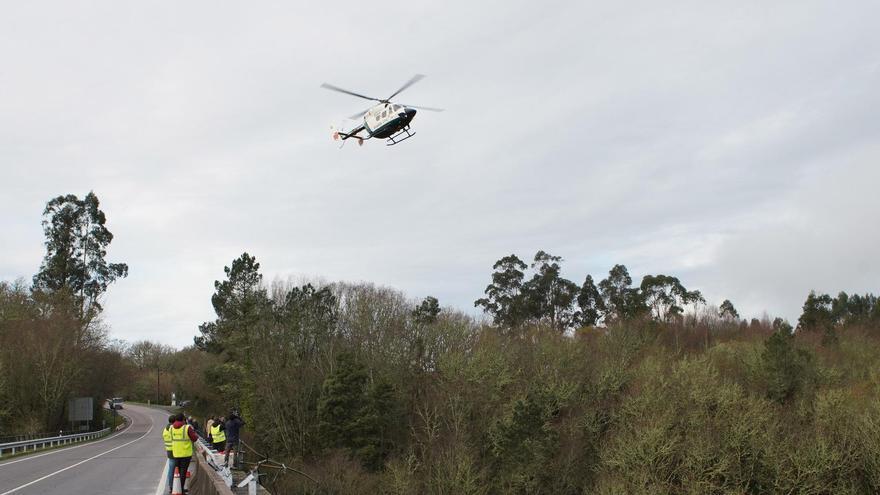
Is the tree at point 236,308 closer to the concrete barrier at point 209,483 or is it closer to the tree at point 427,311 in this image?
the tree at point 427,311

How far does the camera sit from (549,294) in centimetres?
10675

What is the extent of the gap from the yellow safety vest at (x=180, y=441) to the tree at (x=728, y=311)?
333ft

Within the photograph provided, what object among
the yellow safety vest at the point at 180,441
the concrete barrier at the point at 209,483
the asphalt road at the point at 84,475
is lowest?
the asphalt road at the point at 84,475

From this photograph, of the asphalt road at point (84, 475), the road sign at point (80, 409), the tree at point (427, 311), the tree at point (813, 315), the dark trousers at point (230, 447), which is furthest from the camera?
the tree at point (813, 315)

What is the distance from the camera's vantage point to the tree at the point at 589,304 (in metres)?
109

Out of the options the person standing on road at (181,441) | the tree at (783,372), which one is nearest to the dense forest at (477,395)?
the tree at (783,372)

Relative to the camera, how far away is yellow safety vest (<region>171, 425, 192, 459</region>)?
562 inches

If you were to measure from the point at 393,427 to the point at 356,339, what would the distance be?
36.3 ft

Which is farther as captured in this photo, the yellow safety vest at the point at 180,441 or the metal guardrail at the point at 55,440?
the metal guardrail at the point at 55,440

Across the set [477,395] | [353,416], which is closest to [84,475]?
[353,416]

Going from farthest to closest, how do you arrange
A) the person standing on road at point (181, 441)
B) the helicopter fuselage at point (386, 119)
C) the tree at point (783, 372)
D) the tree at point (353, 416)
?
the tree at point (783, 372) < the tree at point (353, 416) < the helicopter fuselage at point (386, 119) < the person standing on road at point (181, 441)

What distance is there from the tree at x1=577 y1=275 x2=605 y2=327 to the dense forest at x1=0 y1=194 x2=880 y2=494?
28.1 meters

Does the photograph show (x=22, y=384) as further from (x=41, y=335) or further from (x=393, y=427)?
(x=393, y=427)

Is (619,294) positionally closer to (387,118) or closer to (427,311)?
(427,311)
